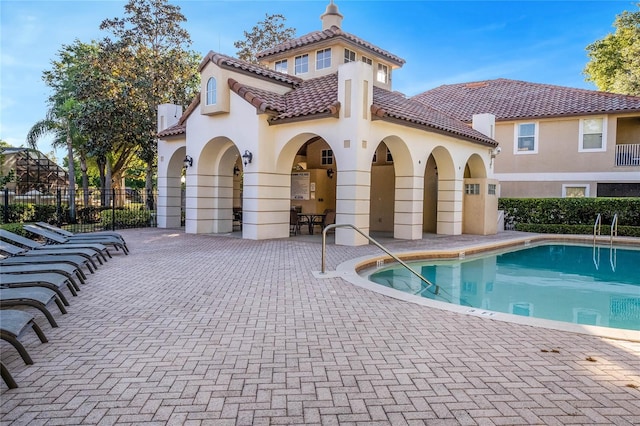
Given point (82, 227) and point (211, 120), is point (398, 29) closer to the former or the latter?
point (211, 120)

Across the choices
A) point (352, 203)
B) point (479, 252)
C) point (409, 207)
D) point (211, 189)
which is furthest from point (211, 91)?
point (479, 252)

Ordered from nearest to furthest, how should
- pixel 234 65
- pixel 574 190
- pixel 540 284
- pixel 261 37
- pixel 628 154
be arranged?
pixel 540 284 < pixel 234 65 < pixel 628 154 < pixel 574 190 < pixel 261 37

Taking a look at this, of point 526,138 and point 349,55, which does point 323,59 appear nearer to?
point 349,55

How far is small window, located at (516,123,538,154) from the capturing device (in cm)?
2348

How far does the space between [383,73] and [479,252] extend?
10.5 m

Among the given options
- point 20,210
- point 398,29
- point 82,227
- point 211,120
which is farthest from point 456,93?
point 20,210

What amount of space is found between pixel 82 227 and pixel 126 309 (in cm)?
1527

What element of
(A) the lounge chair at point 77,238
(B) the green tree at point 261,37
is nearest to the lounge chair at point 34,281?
(A) the lounge chair at point 77,238

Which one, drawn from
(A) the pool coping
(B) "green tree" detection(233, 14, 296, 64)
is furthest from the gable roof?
(B) "green tree" detection(233, 14, 296, 64)

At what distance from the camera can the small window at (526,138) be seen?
925 inches

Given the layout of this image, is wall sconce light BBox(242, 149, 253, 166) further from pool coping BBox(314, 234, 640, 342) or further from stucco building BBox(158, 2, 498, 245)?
pool coping BBox(314, 234, 640, 342)

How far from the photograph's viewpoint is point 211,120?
16.6m

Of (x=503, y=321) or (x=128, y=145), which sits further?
(x=128, y=145)

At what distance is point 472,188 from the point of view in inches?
747
